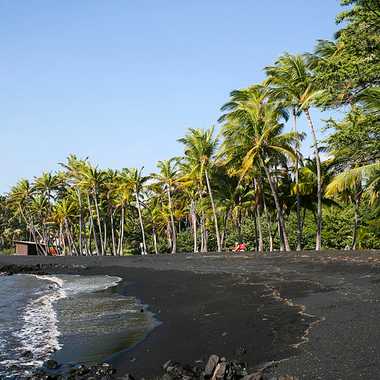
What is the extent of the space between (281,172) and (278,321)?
27233 millimetres

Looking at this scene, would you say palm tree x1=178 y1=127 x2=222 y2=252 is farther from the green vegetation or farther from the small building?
the small building

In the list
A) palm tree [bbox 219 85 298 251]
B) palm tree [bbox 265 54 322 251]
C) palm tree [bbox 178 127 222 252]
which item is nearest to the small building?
palm tree [bbox 178 127 222 252]

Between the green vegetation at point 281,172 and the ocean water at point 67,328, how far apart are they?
960 cm

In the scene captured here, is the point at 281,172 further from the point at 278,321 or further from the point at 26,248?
the point at 26,248

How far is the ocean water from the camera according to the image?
8.58m

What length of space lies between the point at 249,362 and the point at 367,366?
5.82 feet

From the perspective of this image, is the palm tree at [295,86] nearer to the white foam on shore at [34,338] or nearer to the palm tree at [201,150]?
the palm tree at [201,150]

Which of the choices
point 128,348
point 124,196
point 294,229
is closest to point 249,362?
point 128,348

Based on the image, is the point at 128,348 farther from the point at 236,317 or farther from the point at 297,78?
the point at 297,78

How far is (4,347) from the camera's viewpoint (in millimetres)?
9680

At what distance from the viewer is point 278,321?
9156 millimetres

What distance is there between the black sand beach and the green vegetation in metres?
4.39

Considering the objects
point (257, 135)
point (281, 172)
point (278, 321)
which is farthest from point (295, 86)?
point (278, 321)

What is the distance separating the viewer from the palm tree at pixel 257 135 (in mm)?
29031
